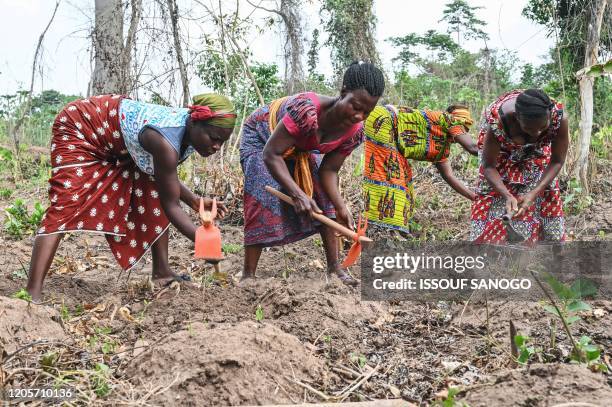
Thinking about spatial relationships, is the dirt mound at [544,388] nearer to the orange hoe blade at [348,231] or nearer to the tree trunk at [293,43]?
the orange hoe blade at [348,231]

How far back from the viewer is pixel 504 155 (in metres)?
4.15

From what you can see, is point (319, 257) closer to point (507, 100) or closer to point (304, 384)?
point (507, 100)

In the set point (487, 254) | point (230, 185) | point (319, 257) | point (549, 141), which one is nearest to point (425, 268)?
point (487, 254)

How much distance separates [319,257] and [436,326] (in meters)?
1.95

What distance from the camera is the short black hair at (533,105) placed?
3.57 meters

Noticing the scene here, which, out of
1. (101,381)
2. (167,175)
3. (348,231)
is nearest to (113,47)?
(167,175)

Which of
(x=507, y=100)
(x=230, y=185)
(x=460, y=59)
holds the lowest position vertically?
(x=230, y=185)

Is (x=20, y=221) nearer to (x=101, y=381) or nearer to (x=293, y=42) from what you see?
(x=101, y=381)

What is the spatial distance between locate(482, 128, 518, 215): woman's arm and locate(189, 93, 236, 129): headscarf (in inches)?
63.7

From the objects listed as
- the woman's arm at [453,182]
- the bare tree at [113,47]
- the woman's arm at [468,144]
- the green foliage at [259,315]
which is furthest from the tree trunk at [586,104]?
the bare tree at [113,47]

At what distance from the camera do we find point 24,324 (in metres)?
2.81

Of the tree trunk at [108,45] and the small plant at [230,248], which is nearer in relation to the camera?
the small plant at [230,248]

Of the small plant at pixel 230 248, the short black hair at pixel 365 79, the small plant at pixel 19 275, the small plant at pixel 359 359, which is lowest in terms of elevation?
the small plant at pixel 359 359

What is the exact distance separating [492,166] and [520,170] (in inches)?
8.0
